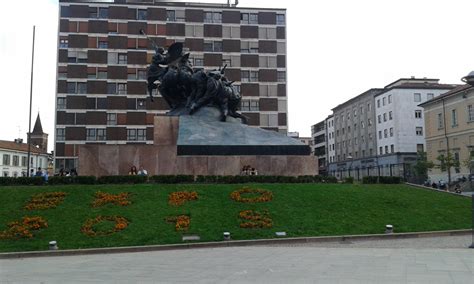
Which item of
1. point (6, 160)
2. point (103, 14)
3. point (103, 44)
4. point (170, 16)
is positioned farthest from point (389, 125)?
point (6, 160)

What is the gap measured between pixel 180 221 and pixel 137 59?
6011 centimetres

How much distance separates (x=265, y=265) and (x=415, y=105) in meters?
73.5

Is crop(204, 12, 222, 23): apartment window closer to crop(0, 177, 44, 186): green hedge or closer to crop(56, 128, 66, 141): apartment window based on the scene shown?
crop(56, 128, 66, 141): apartment window

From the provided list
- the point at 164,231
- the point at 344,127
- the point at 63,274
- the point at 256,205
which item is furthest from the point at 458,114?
the point at 63,274

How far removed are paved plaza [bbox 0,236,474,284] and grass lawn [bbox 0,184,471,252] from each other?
5.80ft

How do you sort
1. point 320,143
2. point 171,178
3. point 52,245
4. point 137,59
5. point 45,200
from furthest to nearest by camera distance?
point 320,143 → point 137,59 → point 171,178 → point 45,200 → point 52,245

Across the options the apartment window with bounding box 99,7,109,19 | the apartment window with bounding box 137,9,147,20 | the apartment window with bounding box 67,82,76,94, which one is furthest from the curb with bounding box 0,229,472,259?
the apartment window with bounding box 99,7,109,19

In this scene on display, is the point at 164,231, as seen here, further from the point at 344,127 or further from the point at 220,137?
the point at 344,127

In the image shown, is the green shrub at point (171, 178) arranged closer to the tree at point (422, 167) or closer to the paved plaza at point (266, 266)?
the paved plaza at point (266, 266)

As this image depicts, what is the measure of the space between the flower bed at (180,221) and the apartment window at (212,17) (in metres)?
62.8

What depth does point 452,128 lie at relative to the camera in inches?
2467

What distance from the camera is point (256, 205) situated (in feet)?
70.4

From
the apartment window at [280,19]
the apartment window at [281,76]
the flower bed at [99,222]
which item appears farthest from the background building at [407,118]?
the flower bed at [99,222]

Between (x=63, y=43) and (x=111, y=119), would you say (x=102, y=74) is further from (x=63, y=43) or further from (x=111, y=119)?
(x=63, y=43)
